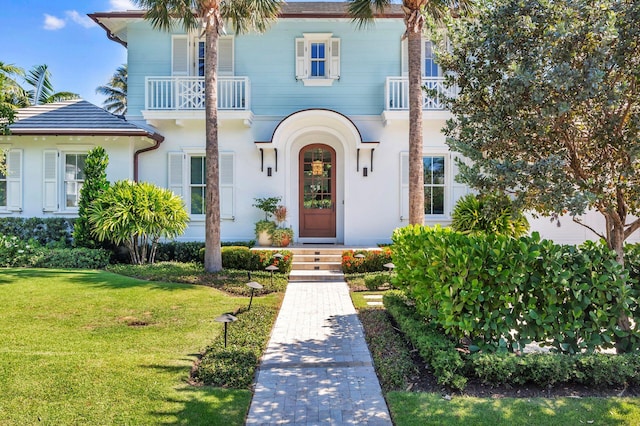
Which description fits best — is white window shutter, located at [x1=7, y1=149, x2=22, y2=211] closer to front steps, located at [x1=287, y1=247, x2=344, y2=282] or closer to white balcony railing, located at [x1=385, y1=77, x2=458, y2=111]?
front steps, located at [x1=287, y1=247, x2=344, y2=282]

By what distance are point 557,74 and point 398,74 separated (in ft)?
34.1

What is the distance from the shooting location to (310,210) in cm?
1469

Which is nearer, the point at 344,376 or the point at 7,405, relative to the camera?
the point at 7,405

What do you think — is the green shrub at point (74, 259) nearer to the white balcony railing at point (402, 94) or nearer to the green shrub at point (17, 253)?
the green shrub at point (17, 253)

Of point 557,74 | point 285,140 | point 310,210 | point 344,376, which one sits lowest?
point 344,376

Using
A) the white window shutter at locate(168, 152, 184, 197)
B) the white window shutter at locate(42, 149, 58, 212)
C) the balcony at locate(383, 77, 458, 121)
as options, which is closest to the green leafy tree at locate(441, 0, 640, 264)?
the balcony at locate(383, 77, 458, 121)

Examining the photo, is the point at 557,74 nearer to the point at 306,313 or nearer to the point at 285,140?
the point at 306,313

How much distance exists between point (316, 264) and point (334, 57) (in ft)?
23.3

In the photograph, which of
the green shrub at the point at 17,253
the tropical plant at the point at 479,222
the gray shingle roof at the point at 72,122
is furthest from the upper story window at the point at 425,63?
the green shrub at the point at 17,253

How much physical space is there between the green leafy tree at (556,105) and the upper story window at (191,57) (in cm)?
1072

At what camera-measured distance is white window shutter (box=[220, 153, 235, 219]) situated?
1402 centimetres

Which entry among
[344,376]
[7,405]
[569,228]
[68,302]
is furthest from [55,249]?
[569,228]

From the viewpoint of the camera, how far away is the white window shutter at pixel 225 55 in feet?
A: 46.9

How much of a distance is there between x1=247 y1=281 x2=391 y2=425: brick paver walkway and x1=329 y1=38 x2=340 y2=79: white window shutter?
909cm
